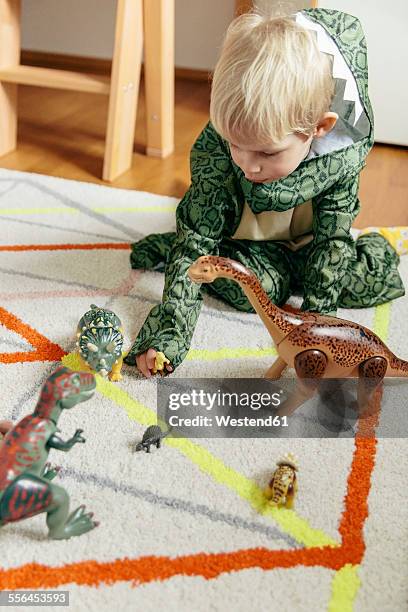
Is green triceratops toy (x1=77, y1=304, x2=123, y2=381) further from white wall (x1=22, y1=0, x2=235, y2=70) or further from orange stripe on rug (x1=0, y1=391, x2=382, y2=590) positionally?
white wall (x1=22, y1=0, x2=235, y2=70)

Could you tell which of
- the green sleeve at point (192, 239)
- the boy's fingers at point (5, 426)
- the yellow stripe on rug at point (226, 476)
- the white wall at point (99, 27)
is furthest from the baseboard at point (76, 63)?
the boy's fingers at point (5, 426)

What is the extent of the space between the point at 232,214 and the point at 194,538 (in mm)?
559

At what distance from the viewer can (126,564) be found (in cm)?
76

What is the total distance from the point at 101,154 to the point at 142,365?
96 cm

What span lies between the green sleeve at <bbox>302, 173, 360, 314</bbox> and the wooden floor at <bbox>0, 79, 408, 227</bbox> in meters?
0.47

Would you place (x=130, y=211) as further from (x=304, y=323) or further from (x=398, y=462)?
(x=398, y=462)

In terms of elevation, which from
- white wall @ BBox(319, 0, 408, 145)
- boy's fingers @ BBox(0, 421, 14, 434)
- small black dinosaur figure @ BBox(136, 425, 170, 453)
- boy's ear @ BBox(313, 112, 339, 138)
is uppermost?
white wall @ BBox(319, 0, 408, 145)

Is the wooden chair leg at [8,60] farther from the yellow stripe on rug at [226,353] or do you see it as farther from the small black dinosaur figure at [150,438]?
the small black dinosaur figure at [150,438]

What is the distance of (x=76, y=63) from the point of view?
2525mm

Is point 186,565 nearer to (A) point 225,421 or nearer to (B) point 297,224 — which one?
(A) point 225,421

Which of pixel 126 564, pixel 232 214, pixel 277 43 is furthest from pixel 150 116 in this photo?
pixel 126 564

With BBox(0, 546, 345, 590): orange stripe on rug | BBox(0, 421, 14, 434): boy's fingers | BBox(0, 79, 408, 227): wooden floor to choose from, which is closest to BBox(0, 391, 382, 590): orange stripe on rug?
BBox(0, 546, 345, 590): orange stripe on rug

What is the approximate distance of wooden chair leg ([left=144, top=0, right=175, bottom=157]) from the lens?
166cm

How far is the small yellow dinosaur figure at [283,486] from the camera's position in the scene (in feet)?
2.71
